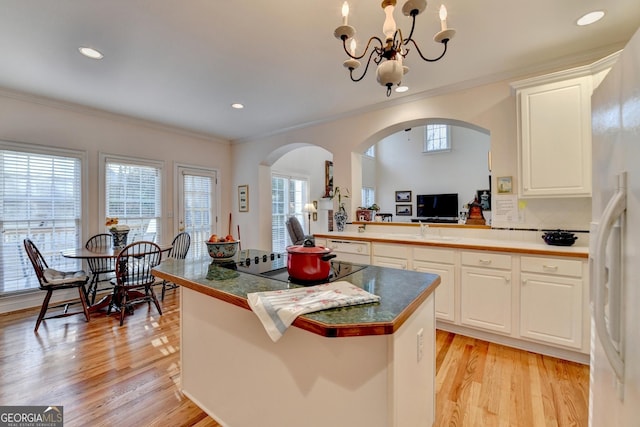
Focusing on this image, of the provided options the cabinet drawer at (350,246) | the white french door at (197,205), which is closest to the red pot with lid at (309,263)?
the cabinet drawer at (350,246)

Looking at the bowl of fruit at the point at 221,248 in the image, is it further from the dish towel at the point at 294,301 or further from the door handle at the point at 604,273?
the door handle at the point at 604,273

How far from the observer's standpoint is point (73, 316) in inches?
124

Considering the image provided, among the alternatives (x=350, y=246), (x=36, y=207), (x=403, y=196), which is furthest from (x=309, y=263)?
(x=403, y=196)

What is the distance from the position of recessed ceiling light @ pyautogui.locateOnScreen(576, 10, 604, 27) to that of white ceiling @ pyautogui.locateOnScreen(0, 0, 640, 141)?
5 cm

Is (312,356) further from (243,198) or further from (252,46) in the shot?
(243,198)

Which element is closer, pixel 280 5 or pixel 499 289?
pixel 280 5

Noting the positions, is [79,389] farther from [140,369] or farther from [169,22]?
[169,22]

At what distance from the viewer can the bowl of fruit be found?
182 cm

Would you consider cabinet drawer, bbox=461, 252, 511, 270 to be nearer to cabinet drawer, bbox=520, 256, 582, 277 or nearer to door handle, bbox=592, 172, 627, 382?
cabinet drawer, bbox=520, 256, 582, 277

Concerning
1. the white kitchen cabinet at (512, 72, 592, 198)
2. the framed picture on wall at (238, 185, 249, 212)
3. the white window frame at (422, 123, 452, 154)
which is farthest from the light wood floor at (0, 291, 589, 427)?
the white window frame at (422, 123, 452, 154)

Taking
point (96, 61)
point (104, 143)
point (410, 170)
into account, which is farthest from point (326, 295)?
point (410, 170)

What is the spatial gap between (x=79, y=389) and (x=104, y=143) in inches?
130

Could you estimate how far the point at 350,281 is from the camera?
137cm

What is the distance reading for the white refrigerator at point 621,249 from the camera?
2.40ft
